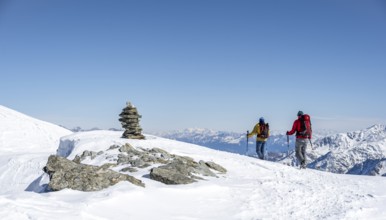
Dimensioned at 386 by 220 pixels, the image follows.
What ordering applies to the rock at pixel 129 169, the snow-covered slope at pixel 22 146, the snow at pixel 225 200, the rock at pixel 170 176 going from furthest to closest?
the snow-covered slope at pixel 22 146 < the rock at pixel 129 169 < the rock at pixel 170 176 < the snow at pixel 225 200

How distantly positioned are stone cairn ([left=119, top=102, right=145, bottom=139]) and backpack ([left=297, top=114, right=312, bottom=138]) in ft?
48.2

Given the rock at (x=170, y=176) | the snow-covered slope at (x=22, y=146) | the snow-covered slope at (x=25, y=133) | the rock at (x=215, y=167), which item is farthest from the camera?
the snow-covered slope at (x=25, y=133)

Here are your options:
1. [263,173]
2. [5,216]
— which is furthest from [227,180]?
[5,216]

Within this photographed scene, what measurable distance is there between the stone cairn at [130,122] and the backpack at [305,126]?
14683 millimetres

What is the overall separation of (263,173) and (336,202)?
644cm

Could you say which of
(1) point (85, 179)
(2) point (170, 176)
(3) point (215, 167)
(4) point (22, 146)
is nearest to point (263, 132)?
(3) point (215, 167)

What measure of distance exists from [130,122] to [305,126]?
51.8 feet

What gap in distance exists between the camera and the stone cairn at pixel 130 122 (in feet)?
97.5

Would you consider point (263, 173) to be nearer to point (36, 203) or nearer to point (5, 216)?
point (36, 203)

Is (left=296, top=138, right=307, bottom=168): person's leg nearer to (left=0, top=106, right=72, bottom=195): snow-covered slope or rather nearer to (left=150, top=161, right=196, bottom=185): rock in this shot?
(left=150, top=161, right=196, bottom=185): rock

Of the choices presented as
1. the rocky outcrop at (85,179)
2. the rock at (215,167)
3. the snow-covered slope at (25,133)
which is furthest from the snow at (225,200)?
the snow-covered slope at (25,133)

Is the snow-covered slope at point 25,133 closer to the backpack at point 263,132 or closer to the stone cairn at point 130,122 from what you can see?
the stone cairn at point 130,122

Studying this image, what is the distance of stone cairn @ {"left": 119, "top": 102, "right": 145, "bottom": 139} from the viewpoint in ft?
97.5

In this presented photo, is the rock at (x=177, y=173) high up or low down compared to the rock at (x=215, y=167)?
down
